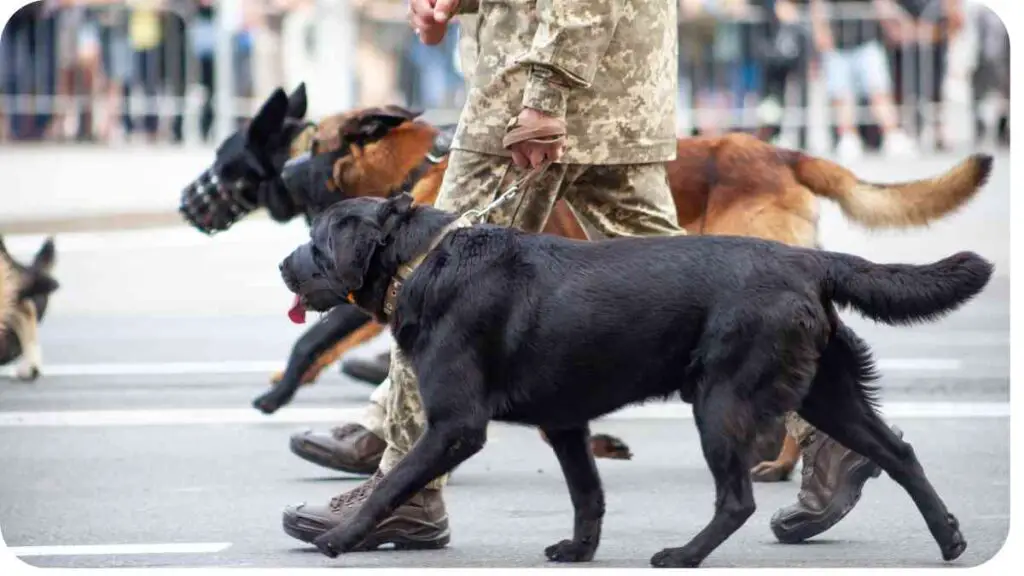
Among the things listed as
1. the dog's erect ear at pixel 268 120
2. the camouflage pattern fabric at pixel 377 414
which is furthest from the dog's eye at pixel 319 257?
the dog's erect ear at pixel 268 120

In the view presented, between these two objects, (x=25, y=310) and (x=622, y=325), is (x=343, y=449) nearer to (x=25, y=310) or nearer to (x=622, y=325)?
(x=622, y=325)

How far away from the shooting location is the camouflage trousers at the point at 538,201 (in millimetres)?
5160

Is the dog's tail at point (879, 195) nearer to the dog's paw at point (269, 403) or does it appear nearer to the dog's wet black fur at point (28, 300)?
the dog's paw at point (269, 403)

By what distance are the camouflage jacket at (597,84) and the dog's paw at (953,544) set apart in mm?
1277

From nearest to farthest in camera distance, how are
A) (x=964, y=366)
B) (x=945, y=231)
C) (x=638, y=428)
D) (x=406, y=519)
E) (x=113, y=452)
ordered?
(x=406, y=519) < (x=113, y=452) < (x=638, y=428) < (x=964, y=366) < (x=945, y=231)

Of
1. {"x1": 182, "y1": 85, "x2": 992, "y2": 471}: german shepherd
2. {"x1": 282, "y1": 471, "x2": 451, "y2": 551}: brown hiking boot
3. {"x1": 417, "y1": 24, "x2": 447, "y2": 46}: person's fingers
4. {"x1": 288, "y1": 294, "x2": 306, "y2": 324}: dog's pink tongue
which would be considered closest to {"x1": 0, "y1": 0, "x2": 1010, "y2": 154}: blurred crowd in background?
{"x1": 182, "y1": 85, "x2": 992, "y2": 471}: german shepherd

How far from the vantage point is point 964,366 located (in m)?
9.28

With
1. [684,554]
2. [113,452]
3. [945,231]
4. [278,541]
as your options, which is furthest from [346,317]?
[945,231]

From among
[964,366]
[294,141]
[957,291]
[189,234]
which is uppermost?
[957,291]

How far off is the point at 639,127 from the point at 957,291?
1.08 m

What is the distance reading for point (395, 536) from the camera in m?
5.17

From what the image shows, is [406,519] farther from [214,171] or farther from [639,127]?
[214,171]

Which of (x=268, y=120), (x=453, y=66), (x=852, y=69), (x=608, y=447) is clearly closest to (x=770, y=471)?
(x=608, y=447)

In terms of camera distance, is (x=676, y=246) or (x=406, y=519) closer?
(x=676, y=246)
